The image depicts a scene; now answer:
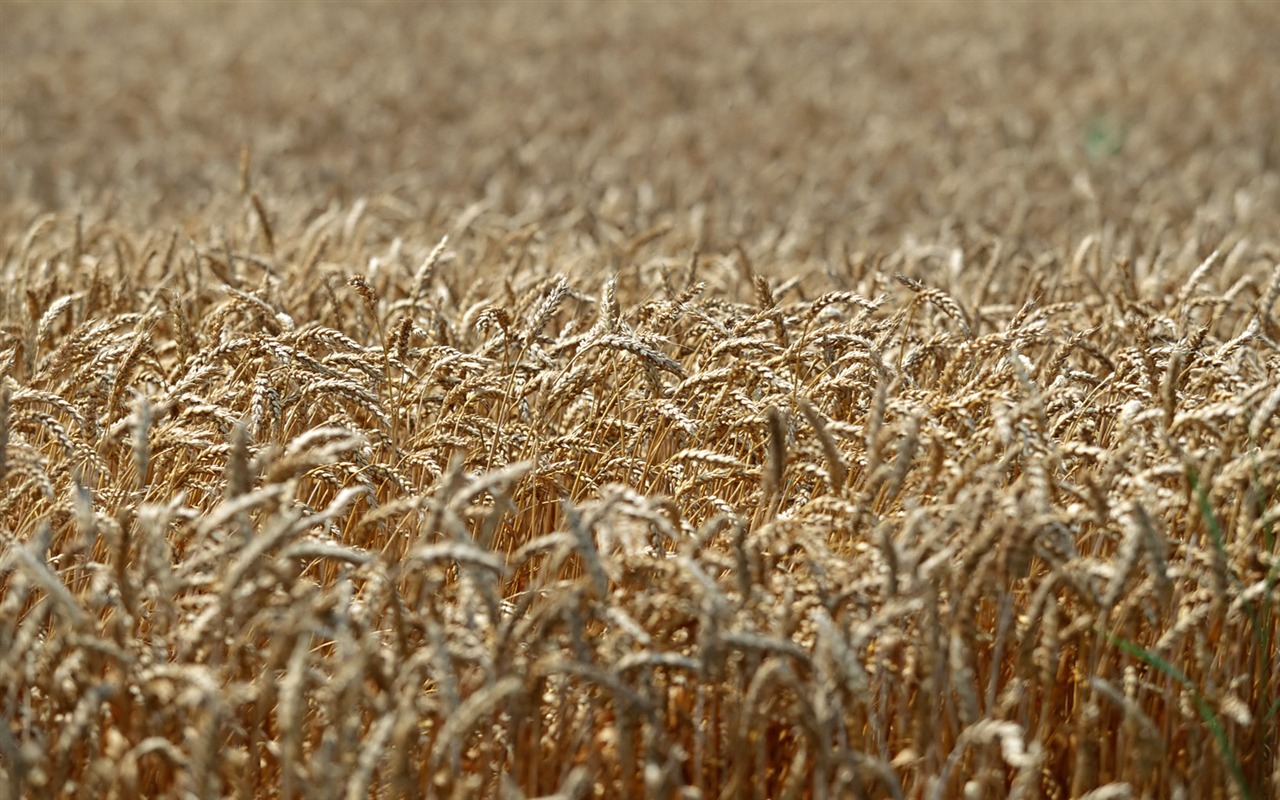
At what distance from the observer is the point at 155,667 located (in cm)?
158

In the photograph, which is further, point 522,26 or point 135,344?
point 522,26

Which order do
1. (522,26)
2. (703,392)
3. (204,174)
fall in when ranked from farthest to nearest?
(522,26), (204,174), (703,392)

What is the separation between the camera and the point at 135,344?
2293 mm

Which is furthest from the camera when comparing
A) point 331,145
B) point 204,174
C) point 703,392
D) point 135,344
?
point 331,145

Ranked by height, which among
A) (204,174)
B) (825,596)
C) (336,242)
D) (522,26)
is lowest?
(825,596)

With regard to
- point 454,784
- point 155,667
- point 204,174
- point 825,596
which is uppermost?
point 204,174

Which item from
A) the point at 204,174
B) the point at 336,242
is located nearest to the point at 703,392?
the point at 336,242

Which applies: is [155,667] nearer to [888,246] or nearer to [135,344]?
[135,344]

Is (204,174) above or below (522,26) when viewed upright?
below

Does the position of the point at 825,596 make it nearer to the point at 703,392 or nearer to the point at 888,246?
the point at 703,392

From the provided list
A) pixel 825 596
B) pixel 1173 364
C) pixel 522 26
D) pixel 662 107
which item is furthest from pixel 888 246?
pixel 522 26

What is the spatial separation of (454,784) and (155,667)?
0.36m

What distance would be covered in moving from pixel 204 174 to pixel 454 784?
29.1 feet

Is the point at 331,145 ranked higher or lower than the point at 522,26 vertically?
lower
